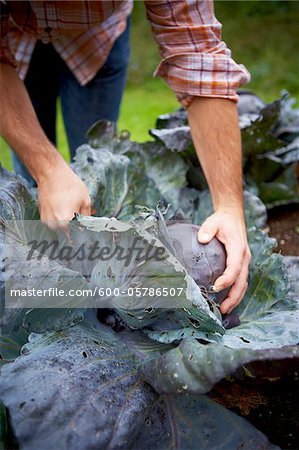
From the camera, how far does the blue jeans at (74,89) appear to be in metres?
2.09

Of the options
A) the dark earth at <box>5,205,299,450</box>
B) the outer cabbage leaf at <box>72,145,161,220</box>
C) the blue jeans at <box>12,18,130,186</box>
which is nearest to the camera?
the dark earth at <box>5,205,299,450</box>

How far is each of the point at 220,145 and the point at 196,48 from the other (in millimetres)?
239

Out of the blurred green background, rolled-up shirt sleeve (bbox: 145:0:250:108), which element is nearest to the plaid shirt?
rolled-up shirt sleeve (bbox: 145:0:250:108)

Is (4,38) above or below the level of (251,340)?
above

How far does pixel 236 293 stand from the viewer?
49.6 inches

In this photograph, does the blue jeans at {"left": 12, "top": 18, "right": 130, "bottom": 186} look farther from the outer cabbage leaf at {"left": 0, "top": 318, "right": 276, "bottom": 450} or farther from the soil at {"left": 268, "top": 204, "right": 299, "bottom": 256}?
the outer cabbage leaf at {"left": 0, "top": 318, "right": 276, "bottom": 450}

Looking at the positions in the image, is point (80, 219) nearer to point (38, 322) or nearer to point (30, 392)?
point (38, 322)

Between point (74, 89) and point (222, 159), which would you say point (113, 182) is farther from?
point (74, 89)

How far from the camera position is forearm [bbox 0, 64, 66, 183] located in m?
1.38

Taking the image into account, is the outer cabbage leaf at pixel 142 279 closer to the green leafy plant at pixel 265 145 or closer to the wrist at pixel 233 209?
the wrist at pixel 233 209

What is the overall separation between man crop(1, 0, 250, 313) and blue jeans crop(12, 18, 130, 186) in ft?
1.54

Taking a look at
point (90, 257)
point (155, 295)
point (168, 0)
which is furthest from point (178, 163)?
point (155, 295)

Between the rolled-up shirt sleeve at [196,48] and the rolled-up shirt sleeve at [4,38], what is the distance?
36 centimetres

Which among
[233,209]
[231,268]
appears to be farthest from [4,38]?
[231,268]
